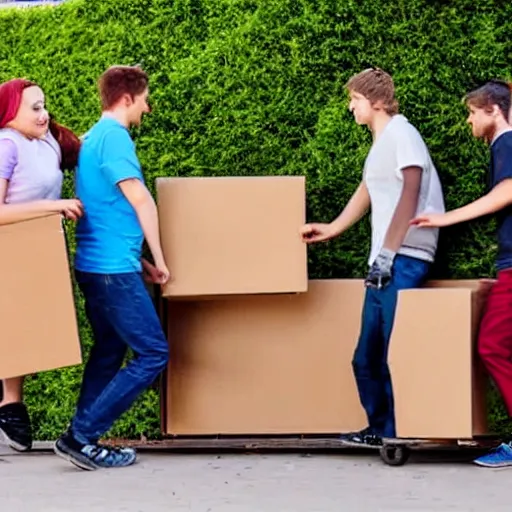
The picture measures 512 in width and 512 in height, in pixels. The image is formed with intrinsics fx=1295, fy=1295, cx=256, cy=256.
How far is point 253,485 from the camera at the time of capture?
4723 mm

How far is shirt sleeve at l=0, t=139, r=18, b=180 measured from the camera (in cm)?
495

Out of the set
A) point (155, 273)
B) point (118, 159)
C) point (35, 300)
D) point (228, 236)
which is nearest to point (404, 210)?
point (228, 236)

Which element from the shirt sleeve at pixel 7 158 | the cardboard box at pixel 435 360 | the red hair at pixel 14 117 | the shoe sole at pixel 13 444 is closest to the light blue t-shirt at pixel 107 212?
the red hair at pixel 14 117

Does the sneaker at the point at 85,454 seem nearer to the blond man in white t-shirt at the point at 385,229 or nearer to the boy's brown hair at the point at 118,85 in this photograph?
the blond man in white t-shirt at the point at 385,229

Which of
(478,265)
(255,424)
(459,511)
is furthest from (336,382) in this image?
(459,511)

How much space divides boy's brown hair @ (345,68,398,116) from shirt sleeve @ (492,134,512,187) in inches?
17.6

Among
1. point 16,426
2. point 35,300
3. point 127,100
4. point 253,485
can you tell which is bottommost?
point 253,485

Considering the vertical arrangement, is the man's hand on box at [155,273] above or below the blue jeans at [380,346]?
above

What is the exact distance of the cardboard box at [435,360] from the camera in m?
4.94

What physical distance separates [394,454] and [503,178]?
1.16 m

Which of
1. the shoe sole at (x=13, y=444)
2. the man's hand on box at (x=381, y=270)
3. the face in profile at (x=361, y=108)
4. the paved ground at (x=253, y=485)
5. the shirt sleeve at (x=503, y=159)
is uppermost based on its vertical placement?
the face in profile at (x=361, y=108)

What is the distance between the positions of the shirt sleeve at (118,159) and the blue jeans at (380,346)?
1057 millimetres

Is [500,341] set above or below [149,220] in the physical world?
below

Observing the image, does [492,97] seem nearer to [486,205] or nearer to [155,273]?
[486,205]
